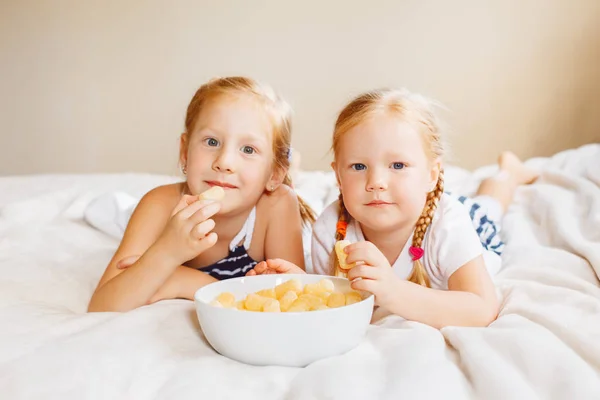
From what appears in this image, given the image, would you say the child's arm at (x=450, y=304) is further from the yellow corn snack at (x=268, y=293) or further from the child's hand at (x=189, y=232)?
the child's hand at (x=189, y=232)

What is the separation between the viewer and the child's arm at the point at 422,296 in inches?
35.2

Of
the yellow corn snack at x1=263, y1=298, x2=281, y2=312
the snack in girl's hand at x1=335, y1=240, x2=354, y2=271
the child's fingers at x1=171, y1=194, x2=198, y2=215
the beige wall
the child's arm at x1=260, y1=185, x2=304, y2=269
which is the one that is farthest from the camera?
the beige wall

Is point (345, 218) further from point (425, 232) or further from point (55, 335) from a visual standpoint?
point (55, 335)

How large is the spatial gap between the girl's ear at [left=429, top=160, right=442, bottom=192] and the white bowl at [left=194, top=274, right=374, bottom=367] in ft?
1.27

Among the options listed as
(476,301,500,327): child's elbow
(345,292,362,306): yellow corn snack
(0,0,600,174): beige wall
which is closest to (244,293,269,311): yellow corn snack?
(345,292,362,306): yellow corn snack

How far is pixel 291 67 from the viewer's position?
3.05 meters

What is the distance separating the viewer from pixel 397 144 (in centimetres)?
106

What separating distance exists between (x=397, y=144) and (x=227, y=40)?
2.17m

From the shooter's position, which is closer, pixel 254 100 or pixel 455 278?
pixel 455 278

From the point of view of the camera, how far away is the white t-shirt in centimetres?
108

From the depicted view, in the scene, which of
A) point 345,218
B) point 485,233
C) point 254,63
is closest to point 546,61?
point 254,63

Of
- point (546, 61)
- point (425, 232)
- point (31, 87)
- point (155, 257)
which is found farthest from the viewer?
point (31, 87)

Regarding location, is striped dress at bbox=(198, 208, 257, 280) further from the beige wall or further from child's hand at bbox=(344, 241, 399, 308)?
the beige wall

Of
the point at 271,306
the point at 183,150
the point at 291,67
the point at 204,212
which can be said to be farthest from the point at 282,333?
the point at 291,67
